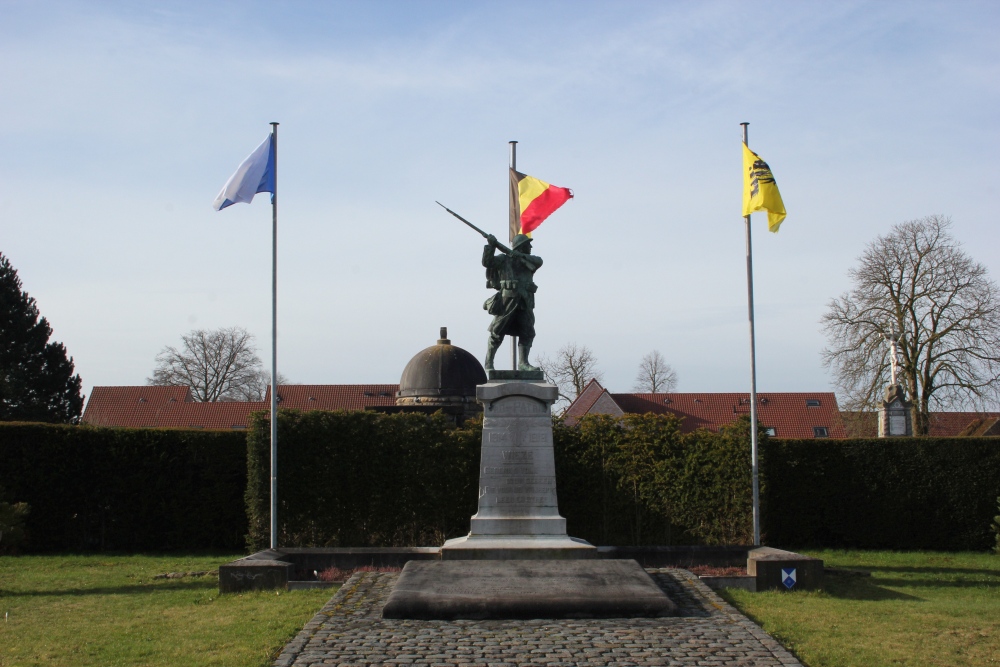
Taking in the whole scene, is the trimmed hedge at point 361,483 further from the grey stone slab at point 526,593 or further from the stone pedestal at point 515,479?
the grey stone slab at point 526,593

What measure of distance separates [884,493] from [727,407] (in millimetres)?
36292

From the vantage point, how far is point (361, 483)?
17734 millimetres

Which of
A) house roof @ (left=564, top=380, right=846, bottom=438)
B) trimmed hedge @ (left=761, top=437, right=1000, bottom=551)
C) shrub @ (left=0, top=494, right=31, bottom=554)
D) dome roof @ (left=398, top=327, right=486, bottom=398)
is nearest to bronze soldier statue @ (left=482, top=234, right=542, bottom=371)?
shrub @ (left=0, top=494, right=31, bottom=554)

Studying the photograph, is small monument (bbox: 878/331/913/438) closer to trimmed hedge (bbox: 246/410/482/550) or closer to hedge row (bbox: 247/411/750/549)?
hedge row (bbox: 247/411/750/549)

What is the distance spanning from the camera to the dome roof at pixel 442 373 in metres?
39.7

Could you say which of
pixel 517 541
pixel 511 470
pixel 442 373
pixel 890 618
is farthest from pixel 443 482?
pixel 442 373

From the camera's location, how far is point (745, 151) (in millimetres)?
15469

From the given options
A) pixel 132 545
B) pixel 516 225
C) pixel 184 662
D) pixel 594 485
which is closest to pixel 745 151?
pixel 516 225

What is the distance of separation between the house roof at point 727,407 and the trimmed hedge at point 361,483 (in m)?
34.7

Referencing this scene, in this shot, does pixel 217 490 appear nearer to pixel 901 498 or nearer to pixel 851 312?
pixel 901 498

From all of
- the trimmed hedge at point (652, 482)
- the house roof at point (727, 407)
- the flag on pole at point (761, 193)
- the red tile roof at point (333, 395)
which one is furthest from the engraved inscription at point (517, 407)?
the red tile roof at point (333, 395)

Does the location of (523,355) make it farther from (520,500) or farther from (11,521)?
(11,521)

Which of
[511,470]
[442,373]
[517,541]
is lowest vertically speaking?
[517,541]

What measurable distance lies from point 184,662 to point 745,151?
1102cm
